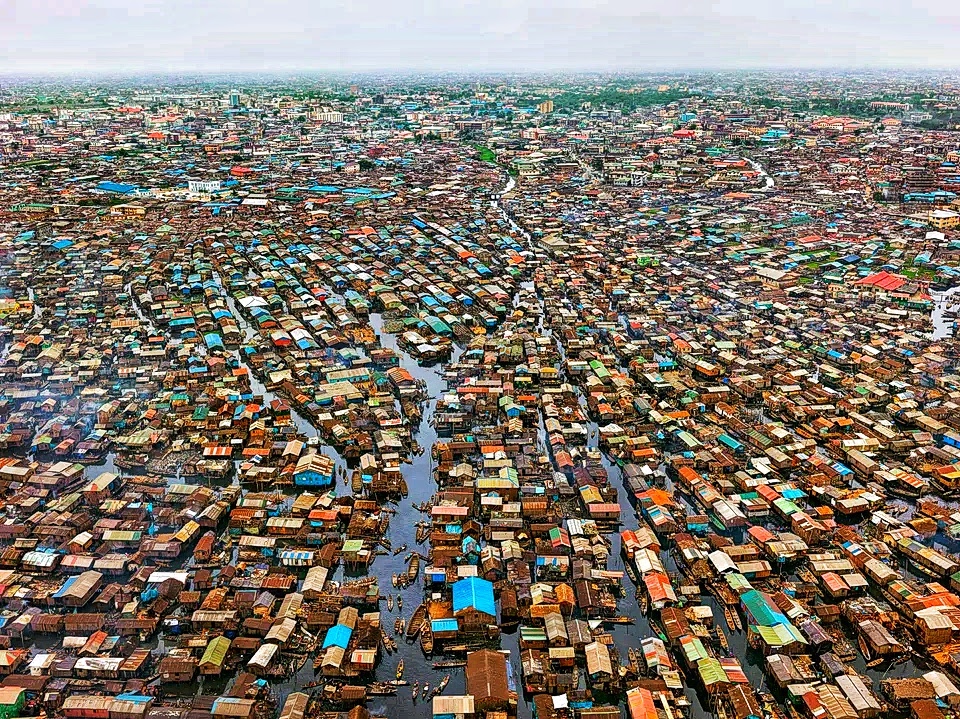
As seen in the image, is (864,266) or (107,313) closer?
(107,313)

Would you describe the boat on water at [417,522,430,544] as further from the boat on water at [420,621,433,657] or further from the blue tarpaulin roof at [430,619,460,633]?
the blue tarpaulin roof at [430,619,460,633]

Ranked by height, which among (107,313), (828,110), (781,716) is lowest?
(781,716)

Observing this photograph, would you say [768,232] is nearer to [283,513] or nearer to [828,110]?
[283,513]

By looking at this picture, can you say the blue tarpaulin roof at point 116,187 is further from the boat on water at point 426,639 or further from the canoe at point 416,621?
the boat on water at point 426,639

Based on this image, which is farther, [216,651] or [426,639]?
[426,639]

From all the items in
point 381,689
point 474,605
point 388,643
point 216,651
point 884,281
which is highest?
point 884,281

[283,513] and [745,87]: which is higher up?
[745,87]

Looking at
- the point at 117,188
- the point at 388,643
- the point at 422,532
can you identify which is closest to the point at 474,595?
the point at 388,643

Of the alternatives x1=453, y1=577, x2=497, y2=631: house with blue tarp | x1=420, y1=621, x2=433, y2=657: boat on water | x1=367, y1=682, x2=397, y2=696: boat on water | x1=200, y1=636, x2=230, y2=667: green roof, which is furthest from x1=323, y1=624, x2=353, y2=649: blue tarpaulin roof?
x1=453, y1=577, x2=497, y2=631: house with blue tarp

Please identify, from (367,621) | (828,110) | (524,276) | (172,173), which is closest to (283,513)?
(367,621)

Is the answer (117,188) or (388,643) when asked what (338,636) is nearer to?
(388,643)

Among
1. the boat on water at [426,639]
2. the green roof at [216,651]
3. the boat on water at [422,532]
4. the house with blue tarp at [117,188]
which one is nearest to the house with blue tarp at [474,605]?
the boat on water at [426,639]
